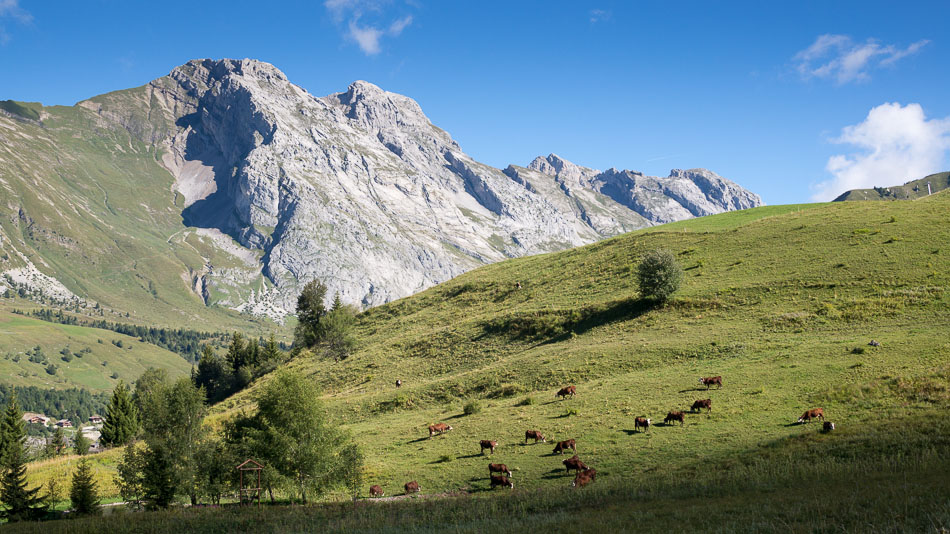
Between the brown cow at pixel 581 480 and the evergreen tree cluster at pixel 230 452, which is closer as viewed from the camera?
the brown cow at pixel 581 480

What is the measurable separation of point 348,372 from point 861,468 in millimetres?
68251

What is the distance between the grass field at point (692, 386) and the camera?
761 inches

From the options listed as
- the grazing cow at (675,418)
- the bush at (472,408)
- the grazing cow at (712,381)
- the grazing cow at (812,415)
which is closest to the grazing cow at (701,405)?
Answer: the grazing cow at (675,418)

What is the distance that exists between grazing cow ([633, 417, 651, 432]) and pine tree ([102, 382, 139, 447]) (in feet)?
293

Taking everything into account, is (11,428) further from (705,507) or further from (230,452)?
(705,507)

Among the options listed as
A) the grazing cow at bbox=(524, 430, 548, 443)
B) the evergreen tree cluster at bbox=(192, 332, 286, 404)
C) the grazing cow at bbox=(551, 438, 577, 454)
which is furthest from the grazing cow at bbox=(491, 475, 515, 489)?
the evergreen tree cluster at bbox=(192, 332, 286, 404)

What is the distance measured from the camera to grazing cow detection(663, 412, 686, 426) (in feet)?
122

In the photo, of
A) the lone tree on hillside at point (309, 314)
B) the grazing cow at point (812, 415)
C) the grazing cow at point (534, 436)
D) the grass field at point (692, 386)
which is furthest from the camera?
the lone tree on hillside at point (309, 314)

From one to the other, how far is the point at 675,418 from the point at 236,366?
114989mm

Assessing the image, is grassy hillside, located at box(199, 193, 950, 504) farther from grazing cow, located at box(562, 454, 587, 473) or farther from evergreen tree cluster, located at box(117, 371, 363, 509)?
evergreen tree cluster, located at box(117, 371, 363, 509)

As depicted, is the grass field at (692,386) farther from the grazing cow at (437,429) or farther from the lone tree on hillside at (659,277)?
the lone tree on hillside at (659,277)

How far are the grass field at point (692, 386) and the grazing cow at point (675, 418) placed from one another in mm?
806

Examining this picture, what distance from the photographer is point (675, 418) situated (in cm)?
3784

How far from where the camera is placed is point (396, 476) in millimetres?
37875
